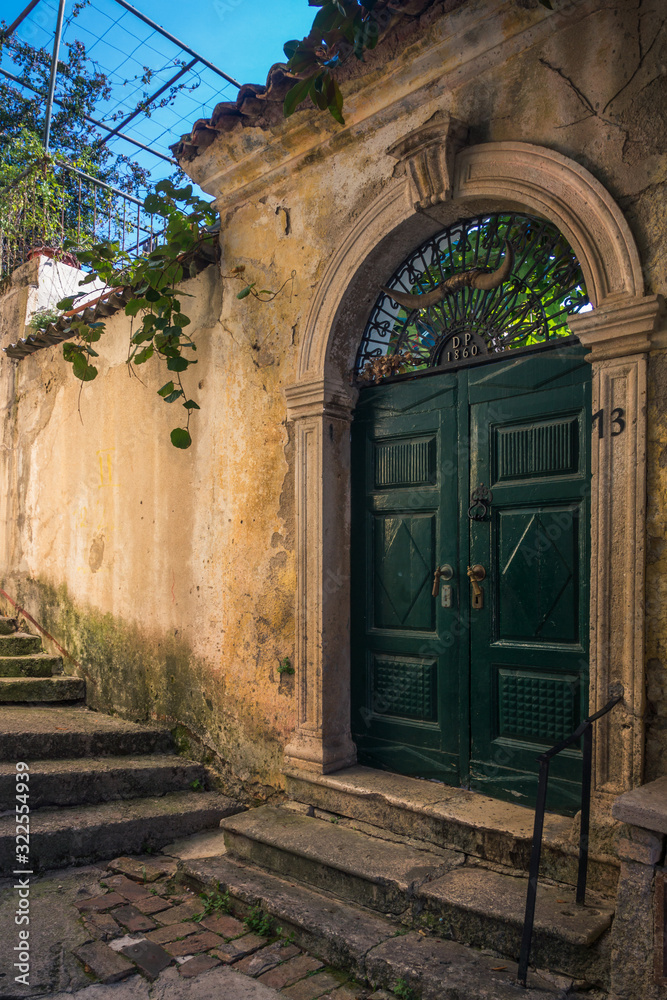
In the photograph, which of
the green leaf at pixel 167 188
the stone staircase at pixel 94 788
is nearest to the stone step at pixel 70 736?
the stone staircase at pixel 94 788

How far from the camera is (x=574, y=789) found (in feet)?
9.98

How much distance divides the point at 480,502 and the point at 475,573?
361 mm

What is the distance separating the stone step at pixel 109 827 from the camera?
3.72 metres

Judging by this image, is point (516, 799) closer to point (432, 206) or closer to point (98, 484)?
point (432, 206)

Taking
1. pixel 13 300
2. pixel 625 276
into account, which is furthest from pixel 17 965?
pixel 13 300

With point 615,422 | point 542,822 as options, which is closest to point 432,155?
point 615,422

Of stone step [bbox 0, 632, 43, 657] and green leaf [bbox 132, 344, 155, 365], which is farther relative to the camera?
stone step [bbox 0, 632, 43, 657]

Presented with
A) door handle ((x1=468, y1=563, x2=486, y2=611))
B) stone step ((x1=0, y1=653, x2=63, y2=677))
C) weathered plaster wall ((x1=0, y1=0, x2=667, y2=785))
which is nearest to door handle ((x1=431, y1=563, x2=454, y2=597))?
door handle ((x1=468, y1=563, x2=486, y2=611))

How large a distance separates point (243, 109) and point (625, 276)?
2.70 metres

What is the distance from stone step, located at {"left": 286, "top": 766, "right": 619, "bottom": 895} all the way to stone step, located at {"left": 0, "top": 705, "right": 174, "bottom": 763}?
1378 millimetres

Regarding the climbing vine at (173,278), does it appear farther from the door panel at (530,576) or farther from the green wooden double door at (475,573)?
the door panel at (530,576)

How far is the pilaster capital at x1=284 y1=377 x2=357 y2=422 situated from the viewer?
4.01 metres

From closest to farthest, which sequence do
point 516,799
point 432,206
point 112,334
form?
point 516,799 → point 432,206 → point 112,334

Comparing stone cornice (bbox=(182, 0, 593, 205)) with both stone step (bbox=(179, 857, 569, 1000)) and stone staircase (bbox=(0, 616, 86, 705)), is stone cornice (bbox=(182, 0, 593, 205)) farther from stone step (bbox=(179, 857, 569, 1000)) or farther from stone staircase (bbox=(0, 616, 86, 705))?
stone staircase (bbox=(0, 616, 86, 705))
